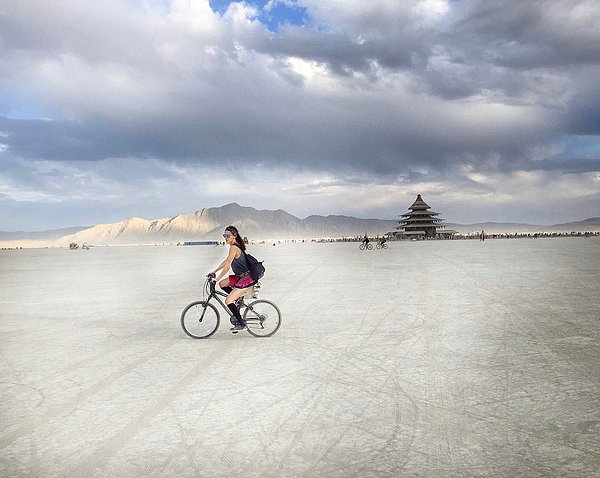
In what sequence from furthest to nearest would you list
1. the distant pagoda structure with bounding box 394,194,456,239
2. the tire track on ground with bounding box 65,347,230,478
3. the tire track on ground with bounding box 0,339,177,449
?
the distant pagoda structure with bounding box 394,194,456,239 < the tire track on ground with bounding box 0,339,177,449 < the tire track on ground with bounding box 65,347,230,478

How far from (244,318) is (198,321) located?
34.8 inches

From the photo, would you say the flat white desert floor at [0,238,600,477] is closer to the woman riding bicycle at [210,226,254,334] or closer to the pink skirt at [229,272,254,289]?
the woman riding bicycle at [210,226,254,334]

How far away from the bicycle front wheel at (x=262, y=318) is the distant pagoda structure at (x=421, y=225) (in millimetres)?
121264

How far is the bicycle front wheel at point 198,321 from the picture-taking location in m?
9.98

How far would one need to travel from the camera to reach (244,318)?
9.77m

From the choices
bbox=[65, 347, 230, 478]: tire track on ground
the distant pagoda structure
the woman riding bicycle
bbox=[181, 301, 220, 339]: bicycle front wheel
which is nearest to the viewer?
bbox=[65, 347, 230, 478]: tire track on ground

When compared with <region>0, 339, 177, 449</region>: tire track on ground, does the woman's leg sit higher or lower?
higher

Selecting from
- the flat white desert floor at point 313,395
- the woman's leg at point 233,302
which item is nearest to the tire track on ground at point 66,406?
the flat white desert floor at point 313,395

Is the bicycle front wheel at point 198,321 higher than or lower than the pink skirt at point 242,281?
lower

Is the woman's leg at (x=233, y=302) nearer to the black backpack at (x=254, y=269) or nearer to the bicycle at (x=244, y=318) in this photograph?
the bicycle at (x=244, y=318)

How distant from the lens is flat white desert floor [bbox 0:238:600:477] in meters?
4.50

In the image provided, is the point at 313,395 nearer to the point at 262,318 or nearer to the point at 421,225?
the point at 262,318

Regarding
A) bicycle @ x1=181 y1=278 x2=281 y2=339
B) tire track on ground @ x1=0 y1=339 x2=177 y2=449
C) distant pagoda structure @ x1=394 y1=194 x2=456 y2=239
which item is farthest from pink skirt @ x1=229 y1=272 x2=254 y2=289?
distant pagoda structure @ x1=394 y1=194 x2=456 y2=239

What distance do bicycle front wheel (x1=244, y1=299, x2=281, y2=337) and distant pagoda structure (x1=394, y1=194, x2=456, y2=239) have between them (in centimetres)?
12126
